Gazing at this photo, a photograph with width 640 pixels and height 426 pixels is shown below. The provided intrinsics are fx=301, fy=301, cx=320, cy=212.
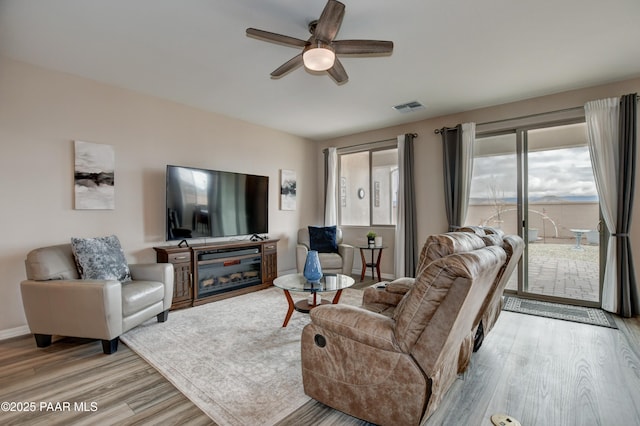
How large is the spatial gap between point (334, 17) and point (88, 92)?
10.1 feet

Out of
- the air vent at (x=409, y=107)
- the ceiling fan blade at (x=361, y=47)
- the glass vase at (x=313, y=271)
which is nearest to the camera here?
the ceiling fan blade at (x=361, y=47)

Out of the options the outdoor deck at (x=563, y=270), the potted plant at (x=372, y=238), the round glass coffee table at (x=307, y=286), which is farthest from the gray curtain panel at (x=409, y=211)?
the round glass coffee table at (x=307, y=286)

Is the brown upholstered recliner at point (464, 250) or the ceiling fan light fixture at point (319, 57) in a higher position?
the ceiling fan light fixture at point (319, 57)

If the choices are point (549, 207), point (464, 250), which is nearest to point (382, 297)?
point (464, 250)

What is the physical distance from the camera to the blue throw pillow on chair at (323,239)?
522cm

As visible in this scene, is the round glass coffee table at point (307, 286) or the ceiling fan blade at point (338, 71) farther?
the round glass coffee table at point (307, 286)

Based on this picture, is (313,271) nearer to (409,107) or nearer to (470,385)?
(470,385)

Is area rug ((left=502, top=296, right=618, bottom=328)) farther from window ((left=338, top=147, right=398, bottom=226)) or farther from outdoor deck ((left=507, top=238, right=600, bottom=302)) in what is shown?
window ((left=338, top=147, right=398, bottom=226))

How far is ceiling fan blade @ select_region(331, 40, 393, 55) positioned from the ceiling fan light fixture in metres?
0.07

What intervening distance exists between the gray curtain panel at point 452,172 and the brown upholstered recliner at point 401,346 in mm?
3025

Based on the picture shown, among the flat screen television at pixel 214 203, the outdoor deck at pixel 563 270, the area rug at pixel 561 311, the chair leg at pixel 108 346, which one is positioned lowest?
the area rug at pixel 561 311

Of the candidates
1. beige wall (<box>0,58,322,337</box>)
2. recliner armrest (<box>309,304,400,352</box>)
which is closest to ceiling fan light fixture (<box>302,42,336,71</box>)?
recliner armrest (<box>309,304,400,352</box>)

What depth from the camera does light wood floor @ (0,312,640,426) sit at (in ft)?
5.79

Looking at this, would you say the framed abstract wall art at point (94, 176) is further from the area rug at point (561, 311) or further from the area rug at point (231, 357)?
the area rug at point (561, 311)
